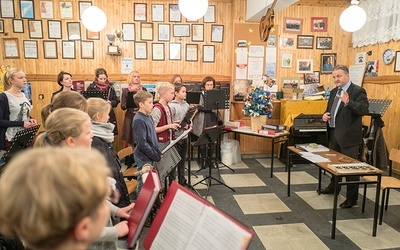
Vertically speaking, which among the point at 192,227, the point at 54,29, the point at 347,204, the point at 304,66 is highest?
the point at 54,29

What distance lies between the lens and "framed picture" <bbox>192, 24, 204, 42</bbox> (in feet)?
19.0

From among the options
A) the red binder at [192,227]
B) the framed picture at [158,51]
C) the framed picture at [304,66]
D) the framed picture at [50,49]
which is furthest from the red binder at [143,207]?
the framed picture at [304,66]

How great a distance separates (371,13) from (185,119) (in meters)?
3.94

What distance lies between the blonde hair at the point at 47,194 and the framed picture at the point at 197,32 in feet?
17.9

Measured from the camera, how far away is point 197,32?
580cm

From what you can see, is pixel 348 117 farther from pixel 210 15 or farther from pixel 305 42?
pixel 210 15

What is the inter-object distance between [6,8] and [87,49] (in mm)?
1514

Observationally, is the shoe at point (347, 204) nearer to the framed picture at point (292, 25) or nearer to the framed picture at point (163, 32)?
the framed picture at point (292, 25)

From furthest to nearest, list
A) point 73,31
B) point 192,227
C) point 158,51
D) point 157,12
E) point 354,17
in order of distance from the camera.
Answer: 1. point 158,51
2. point 157,12
3. point 73,31
4. point 354,17
5. point 192,227

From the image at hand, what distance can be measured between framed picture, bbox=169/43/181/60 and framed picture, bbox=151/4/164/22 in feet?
1.76

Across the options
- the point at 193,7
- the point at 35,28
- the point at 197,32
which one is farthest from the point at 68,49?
the point at 193,7

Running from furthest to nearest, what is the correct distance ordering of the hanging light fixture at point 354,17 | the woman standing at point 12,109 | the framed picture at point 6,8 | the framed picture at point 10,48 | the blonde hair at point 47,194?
1. the framed picture at point 10,48
2. the framed picture at point 6,8
3. the hanging light fixture at point 354,17
4. the woman standing at point 12,109
5. the blonde hair at point 47,194

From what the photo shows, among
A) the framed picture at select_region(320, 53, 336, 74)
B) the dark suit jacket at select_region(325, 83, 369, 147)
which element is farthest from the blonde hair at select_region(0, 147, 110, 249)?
the framed picture at select_region(320, 53, 336, 74)

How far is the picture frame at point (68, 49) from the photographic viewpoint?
218 inches
